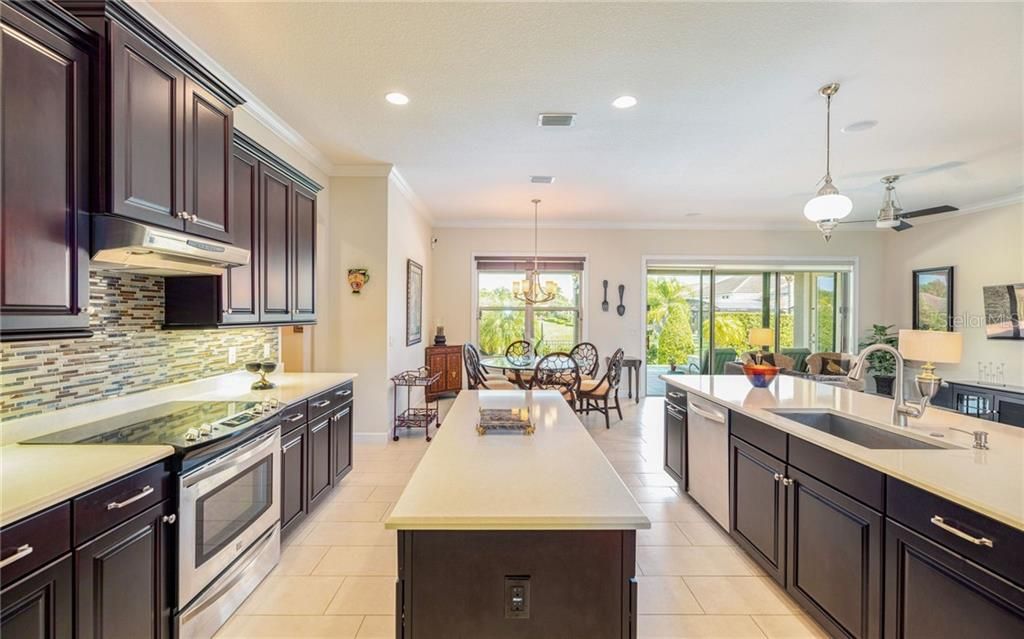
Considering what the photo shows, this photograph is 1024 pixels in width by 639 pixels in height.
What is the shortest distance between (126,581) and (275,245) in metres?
2.10

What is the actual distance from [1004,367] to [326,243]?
8.31 m

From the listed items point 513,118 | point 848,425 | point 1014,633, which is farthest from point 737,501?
point 513,118

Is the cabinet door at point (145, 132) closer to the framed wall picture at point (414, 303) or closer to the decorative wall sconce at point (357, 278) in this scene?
the decorative wall sconce at point (357, 278)

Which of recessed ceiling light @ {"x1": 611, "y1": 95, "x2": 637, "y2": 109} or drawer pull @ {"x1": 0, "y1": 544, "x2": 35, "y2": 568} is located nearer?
drawer pull @ {"x1": 0, "y1": 544, "x2": 35, "y2": 568}

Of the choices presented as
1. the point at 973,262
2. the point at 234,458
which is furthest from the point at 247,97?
the point at 973,262

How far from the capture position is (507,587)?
1220mm

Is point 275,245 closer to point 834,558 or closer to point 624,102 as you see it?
point 624,102

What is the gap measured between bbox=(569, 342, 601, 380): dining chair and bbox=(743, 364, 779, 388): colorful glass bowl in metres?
3.13

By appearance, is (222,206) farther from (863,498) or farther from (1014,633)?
(1014,633)

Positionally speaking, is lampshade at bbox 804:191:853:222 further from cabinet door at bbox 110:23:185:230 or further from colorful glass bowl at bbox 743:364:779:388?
cabinet door at bbox 110:23:185:230

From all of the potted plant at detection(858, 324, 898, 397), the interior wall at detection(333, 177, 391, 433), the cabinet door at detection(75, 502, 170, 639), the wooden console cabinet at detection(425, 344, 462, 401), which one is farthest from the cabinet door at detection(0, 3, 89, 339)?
the potted plant at detection(858, 324, 898, 397)

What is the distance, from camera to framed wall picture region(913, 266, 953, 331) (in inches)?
236

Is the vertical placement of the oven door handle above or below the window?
below

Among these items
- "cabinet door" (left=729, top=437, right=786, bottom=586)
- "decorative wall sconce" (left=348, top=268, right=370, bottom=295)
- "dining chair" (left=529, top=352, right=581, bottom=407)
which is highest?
"decorative wall sconce" (left=348, top=268, right=370, bottom=295)
